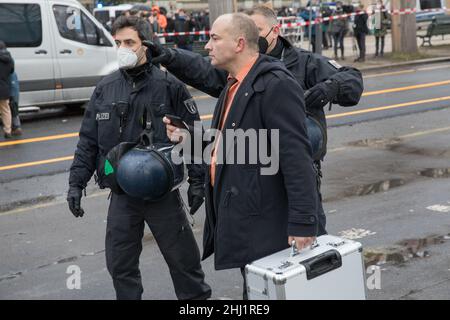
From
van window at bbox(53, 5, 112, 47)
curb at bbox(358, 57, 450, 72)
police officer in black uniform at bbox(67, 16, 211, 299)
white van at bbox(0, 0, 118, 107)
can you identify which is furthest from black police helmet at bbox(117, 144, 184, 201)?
curb at bbox(358, 57, 450, 72)

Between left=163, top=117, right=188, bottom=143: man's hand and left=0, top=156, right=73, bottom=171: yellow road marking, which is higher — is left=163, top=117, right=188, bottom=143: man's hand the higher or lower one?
the higher one

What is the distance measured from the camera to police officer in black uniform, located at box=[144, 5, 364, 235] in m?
4.06

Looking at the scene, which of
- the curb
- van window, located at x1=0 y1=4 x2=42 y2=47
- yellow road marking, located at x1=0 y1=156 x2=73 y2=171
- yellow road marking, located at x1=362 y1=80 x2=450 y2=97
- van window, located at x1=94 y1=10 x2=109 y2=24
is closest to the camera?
yellow road marking, located at x1=0 y1=156 x2=73 y2=171

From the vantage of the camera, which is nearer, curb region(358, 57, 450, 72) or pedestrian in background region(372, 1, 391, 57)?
curb region(358, 57, 450, 72)

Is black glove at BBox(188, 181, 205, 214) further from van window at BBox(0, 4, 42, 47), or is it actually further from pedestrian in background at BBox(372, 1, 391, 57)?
pedestrian in background at BBox(372, 1, 391, 57)

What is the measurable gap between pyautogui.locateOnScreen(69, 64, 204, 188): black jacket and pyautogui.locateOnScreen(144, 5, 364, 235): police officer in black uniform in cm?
13

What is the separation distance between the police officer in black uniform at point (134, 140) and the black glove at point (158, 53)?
0.41 ft

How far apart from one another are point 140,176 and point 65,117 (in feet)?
35.2

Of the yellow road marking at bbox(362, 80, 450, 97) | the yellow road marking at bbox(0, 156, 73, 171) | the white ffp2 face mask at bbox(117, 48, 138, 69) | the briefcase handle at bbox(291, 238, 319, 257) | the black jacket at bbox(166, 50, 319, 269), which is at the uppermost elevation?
the white ffp2 face mask at bbox(117, 48, 138, 69)

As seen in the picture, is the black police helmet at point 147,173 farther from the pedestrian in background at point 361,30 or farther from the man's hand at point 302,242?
the pedestrian in background at point 361,30

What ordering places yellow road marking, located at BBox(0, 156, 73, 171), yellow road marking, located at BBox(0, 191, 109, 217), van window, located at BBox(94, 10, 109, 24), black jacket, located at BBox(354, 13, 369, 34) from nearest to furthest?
1. yellow road marking, located at BBox(0, 191, 109, 217)
2. yellow road marking, located at BBox(0, 156, 73, 171)
3. black jacket, located at BBox(354, 13, 369, 34)
4. van window, located at BBox(94, 10, 109, 24)

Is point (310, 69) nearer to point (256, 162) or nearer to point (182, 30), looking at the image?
point (256, 162)
